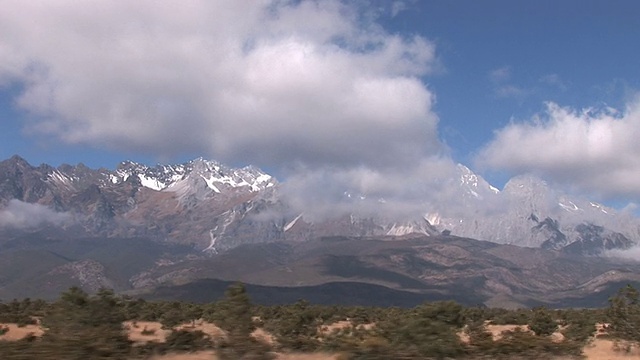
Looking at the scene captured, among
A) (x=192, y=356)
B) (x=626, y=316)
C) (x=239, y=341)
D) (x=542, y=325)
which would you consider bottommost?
(x=542, y=325)

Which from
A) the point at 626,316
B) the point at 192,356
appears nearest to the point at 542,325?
the point at 626,316

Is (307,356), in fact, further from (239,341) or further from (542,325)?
(542,325)

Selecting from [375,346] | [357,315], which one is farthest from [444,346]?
[357,315]

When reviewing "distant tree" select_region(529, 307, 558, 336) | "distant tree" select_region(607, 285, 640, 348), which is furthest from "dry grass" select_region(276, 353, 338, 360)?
"distant tree" select_region(529, 307, 558, 336)

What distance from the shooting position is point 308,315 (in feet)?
183

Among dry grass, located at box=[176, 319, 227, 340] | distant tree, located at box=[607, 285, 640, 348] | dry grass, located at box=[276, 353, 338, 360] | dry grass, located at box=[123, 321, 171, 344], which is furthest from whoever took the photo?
distant tree, located at box=[607, 285, 640, 348]

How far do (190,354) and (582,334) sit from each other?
43.6m

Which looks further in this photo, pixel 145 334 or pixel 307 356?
pixel 145 334

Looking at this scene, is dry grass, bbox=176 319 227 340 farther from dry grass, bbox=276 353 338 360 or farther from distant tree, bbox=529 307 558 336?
distant tree, bbox=529 307 558 336

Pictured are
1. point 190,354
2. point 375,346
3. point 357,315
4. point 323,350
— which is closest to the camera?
point 375,346

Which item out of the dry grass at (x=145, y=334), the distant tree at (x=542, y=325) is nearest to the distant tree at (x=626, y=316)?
the distant tree at (x=542, y=325)

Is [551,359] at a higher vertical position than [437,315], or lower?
lower

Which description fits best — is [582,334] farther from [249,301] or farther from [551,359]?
[249,301]

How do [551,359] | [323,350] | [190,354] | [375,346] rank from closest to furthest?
[375,346] < [551,359] < [190,354] < [323,350]
